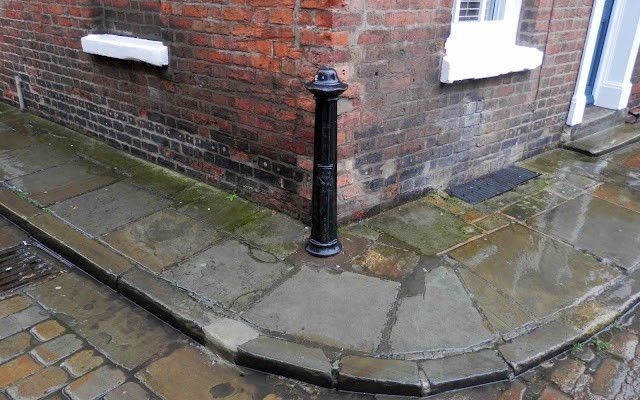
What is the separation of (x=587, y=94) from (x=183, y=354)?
18.4 feet

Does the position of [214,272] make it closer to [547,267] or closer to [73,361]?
[73,361]

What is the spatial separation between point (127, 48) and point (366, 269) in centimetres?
282

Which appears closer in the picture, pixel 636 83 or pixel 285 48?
pixel 285 48

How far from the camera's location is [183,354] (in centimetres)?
260

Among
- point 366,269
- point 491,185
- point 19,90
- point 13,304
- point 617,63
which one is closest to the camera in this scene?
point 13,304

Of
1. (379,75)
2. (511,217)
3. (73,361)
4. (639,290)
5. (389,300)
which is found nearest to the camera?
(73,361)

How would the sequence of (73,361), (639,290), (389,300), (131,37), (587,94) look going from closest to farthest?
1. (73,361)
2. (389,300)
3. (639,290)
4. (131,37)
5. (587,94)

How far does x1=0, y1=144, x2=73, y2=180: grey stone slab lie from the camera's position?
4411mm

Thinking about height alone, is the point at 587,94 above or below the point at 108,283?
above

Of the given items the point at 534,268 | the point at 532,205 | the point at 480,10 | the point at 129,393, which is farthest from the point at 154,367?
the point at 480,10

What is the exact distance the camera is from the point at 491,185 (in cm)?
437

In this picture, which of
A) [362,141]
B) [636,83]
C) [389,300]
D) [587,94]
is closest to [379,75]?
[362,141]

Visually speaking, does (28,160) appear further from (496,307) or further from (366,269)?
(496,307)

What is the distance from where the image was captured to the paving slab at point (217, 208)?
3633 millimetres
